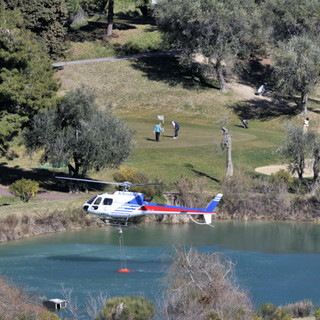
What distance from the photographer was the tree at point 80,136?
60562 mm

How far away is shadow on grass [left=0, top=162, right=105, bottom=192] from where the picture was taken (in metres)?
64.4

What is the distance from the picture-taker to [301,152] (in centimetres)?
6356

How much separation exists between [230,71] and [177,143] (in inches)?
977

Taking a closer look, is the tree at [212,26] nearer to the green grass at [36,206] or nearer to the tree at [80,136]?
the tree at [80,136]

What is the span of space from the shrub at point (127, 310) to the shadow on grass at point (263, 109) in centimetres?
5849

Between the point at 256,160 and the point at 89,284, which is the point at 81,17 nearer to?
the point at 256,160

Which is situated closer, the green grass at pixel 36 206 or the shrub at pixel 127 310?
the shrub at pixel 127 310

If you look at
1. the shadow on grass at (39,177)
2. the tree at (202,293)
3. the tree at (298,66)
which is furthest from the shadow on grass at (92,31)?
→ the tree at (202,293)

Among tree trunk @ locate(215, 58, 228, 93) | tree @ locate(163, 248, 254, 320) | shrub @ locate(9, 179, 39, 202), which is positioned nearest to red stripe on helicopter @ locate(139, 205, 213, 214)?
tree @ locate(163, 248, 254, 320)

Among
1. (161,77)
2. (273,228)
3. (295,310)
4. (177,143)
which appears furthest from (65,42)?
(295,310)

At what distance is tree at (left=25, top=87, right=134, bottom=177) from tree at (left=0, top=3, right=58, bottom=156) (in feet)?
3.81

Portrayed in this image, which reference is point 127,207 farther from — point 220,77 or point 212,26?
point 220,77

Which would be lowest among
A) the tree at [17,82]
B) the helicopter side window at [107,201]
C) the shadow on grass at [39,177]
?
the shadow on grass at [39,177]

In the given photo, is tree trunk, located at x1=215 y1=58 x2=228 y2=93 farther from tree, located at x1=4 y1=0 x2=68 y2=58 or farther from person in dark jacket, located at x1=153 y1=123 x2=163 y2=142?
person in dark jacket, located at x1=153 y1=123 x2=163 y2=142
